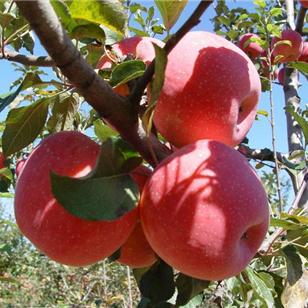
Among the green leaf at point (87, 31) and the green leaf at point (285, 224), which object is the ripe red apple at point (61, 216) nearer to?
the green leaf at point (87, 31)

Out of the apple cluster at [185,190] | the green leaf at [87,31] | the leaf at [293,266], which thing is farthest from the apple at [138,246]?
the leaf at [293,266]

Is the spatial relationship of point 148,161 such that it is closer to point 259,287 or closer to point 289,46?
point 259,287

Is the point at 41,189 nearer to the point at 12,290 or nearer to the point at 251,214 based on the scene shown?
the point at 251,214

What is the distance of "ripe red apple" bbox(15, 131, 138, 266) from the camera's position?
649 millimetres

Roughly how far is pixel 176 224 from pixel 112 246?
103mm

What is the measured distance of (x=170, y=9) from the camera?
0.73 metres

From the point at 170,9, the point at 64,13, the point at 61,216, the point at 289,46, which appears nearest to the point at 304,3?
the point at 289,46

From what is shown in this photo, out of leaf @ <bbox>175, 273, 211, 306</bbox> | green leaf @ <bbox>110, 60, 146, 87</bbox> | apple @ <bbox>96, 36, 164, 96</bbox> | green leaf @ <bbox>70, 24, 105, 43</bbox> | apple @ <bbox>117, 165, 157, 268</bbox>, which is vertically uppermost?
green leaf @ <bbox>70, 24, 105, 43</bbox>

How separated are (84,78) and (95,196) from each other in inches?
5.6

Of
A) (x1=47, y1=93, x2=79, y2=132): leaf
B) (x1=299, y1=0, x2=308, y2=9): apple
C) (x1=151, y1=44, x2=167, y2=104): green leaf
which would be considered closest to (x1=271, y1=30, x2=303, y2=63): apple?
(x1=299, y1=0, x2=308, y2=9): apple

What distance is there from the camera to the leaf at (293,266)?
38.8 inches

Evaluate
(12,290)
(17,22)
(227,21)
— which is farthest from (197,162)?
(12,290)

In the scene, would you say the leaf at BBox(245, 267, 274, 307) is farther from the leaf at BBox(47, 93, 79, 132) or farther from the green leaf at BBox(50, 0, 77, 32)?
the green leaf at BBox(50, 0, 77, 32)

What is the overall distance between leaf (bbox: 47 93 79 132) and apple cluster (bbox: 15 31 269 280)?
8.2 inches
